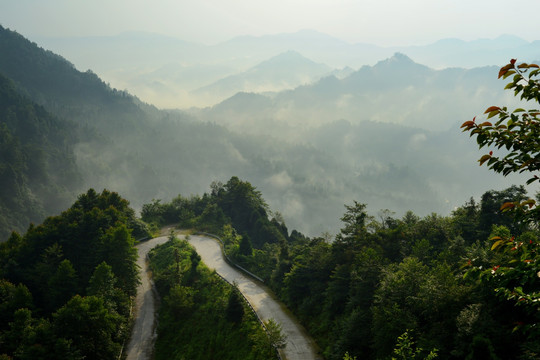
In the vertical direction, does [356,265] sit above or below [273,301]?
above

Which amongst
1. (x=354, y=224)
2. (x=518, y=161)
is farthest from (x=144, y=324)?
(x=518, y=161)

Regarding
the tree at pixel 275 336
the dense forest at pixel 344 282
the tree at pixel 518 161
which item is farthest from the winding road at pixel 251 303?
the tree at pixel 518 161

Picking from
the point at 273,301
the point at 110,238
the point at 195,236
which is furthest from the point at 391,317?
the point at 195,236

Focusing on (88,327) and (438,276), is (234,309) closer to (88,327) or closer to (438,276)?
(88,327)

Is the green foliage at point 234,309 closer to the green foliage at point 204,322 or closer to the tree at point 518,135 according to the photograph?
the green foliage at point 204,322

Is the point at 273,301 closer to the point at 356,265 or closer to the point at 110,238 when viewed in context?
the point at 356,265

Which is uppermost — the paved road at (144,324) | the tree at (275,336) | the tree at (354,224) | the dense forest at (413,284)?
the tree at (354,224)
